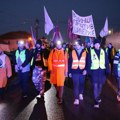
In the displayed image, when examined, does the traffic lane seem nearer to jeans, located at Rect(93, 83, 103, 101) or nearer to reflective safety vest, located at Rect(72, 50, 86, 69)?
jeans, located at Rect(93, 83, 103, 101)

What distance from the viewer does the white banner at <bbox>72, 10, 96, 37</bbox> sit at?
1521 cm

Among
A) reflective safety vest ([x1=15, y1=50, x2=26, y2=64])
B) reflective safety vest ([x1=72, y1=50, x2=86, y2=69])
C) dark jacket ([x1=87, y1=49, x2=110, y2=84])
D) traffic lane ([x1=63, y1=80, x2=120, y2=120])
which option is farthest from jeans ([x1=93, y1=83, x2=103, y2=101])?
reflective safety vest ([x1=15, y1=50, x2=26, y2=64])

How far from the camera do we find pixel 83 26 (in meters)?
15.6

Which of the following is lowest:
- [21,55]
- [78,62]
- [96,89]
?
[96,89]

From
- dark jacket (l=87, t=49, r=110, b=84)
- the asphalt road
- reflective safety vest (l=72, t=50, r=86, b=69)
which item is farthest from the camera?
reflective safety vest (l=72, t=50, r=86, b=69)

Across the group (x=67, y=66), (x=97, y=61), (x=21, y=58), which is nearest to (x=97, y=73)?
(x=97, y=61)

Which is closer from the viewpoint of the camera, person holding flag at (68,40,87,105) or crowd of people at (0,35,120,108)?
crowd of people at (0,35,120,108)

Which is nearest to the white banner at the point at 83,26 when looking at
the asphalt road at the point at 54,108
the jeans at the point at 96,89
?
the asphalt road at the point at 54,108

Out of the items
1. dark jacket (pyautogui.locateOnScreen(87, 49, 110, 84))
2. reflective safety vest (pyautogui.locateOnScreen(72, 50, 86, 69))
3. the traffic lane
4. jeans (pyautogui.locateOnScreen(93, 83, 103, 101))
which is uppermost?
reflective safety vest (pyautogui.locateOnScreen(72, 50, 86, 69))

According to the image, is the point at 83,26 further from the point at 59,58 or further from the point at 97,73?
the point at 97,73

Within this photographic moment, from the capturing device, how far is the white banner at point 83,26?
1521cm

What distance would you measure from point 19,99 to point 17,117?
9.17 feet

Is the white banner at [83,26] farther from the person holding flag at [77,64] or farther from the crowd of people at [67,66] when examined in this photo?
the person holding flag at [77,64]

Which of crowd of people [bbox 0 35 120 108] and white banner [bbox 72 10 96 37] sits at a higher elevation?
white banner [bbox 72 10 96 37]
